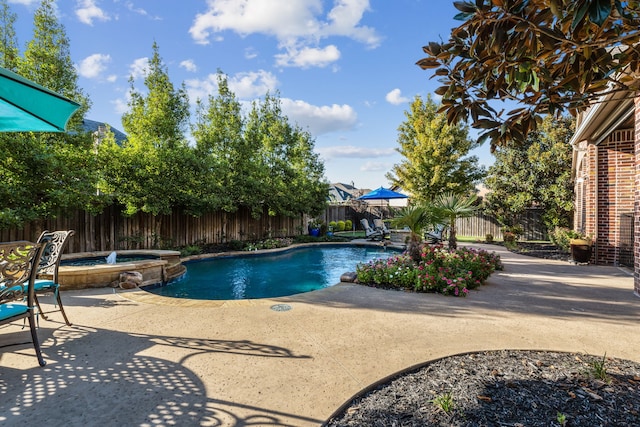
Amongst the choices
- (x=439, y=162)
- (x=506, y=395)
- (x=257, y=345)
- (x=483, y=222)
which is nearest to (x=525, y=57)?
(x=506, y=395)

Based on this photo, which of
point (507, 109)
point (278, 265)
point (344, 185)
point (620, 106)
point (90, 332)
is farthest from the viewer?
point (344, 185)

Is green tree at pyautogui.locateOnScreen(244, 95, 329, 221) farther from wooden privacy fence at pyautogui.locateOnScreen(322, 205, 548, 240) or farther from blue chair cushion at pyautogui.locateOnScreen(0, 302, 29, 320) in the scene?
blue chair cushion at pyautogui.locateOnScreen(0, 302, 29, 320)

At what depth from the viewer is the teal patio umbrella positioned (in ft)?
7.36

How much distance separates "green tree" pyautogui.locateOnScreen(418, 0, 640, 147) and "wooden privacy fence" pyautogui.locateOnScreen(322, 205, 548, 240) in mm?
15046

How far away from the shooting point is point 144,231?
1042 cm

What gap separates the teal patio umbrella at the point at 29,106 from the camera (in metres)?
2.24

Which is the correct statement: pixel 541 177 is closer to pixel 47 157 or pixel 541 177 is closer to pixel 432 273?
pixel 432 273

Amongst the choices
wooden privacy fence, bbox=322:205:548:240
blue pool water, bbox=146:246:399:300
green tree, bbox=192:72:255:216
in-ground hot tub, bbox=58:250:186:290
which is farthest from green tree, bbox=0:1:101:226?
wooden privacy fence, bbox=322:205:548:240

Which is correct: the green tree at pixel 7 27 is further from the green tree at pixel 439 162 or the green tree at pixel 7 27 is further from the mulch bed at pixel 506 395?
the green tree at pixel 439 162

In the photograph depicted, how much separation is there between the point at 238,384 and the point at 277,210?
1211 centimetres

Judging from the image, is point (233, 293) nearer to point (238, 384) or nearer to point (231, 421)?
point (238, 384)

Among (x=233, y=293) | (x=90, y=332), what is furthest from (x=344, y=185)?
(x=90, y=332)

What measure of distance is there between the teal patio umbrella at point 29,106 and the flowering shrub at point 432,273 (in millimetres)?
4907

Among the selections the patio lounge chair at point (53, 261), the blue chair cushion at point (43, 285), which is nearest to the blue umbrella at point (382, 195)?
the patio lounge chair at point (53, 261)
